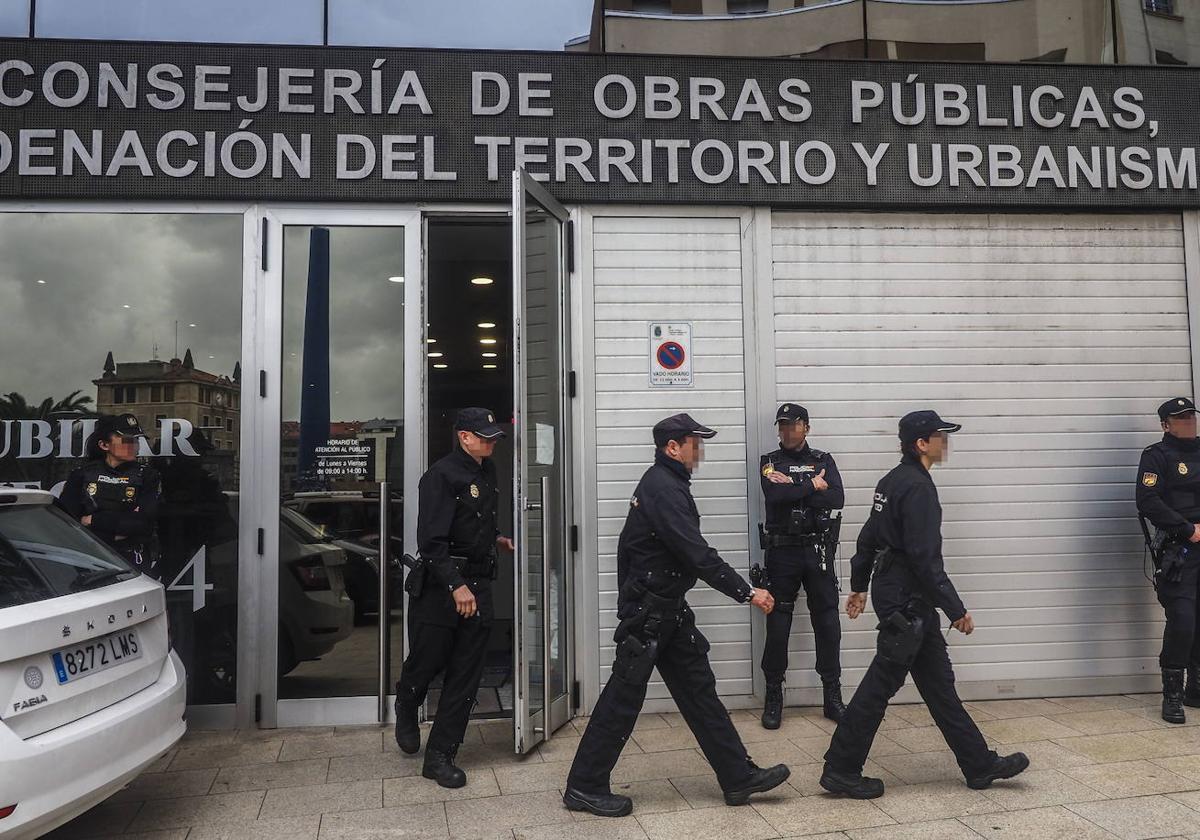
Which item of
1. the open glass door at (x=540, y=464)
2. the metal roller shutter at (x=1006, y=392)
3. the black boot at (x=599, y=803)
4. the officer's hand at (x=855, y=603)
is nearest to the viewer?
the black boot at (x=599, y=803)

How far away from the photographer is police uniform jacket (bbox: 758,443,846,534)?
5461 mm

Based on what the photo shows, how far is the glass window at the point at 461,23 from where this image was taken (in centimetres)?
585

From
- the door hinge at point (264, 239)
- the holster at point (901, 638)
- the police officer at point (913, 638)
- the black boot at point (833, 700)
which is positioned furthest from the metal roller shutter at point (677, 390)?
the door hinge at point (264, 239)

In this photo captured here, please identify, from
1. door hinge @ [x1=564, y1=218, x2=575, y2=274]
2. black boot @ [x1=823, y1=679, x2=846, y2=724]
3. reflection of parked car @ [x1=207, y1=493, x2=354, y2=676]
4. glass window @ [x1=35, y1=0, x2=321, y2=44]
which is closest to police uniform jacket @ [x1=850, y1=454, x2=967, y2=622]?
black boot @ [x1=823, y1=679, x2=846, y2=724]

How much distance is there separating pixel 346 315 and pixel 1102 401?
5.01m

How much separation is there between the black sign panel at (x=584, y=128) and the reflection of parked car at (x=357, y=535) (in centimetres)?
186

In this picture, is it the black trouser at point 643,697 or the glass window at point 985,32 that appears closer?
the black trouser at point 643,697

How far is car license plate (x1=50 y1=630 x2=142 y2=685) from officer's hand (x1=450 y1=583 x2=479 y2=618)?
138 centimetres

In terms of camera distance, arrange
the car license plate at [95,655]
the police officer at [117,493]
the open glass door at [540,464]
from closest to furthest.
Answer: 1. the car license plate at [95,655]
2. the open glass door at [540,464]
3. the police officer at [117,493]

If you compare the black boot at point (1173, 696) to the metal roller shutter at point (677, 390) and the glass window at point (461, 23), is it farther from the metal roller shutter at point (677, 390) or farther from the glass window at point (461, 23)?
the glass window at point (461, 23)

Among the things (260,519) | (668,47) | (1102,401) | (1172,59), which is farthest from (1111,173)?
(260,519)

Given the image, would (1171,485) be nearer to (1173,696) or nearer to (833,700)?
(1173,696)

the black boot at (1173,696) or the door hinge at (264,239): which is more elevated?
the door hinge at (264,239)

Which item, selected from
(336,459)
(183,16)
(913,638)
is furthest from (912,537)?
(183,16)
